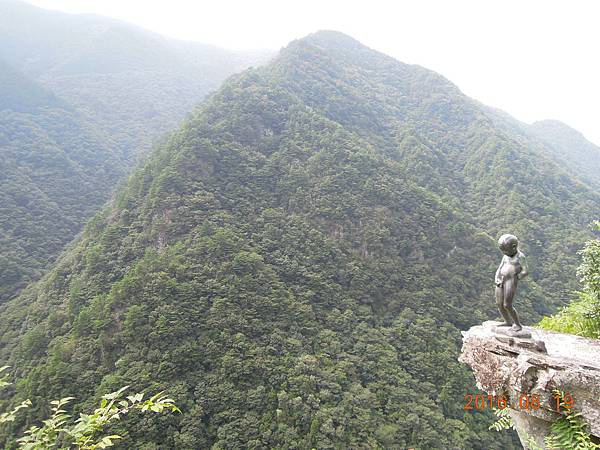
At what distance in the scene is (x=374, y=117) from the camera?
223 feet

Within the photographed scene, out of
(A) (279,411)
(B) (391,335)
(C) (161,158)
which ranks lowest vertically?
(A) (279,411)

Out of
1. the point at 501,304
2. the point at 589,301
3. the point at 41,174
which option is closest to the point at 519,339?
the point at 501,304

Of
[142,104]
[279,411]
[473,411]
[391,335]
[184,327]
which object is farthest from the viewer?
[142,104]

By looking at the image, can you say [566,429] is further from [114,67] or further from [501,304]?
[114,67]

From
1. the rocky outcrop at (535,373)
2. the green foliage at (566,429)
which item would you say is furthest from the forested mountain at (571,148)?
the green foliage at (566,429)

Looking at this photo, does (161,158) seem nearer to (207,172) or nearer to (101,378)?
(207,172)

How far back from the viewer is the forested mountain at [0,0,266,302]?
4706 centimetres

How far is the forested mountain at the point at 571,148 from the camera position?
81562mm

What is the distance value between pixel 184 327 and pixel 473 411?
80.1 feet

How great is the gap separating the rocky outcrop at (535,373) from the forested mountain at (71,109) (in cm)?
4688

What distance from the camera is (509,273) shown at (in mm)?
7469

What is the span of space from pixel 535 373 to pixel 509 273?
213 centimetres

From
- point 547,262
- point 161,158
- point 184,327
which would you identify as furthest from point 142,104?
point 547,262

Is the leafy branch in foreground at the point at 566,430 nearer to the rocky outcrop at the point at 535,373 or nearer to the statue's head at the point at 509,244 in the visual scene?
the rocky outcrop at the point at 535,373
